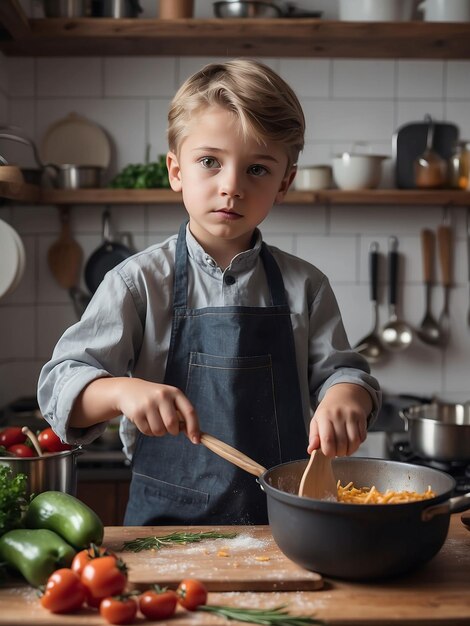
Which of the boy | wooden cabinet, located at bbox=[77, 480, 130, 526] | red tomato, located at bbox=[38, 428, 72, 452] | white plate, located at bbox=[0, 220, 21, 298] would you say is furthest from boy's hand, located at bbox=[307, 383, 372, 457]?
wooden cabinet, located at bbox=[77, 480, 130, 526]

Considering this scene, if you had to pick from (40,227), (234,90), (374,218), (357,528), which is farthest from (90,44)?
(357,528)

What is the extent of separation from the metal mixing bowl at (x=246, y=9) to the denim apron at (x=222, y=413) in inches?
50.2

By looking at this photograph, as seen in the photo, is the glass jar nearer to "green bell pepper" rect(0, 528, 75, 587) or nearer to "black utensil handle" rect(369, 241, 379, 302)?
"black utensil handle" rect(369, 241, 379, 302)

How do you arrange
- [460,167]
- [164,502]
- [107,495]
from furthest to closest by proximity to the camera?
[460,167] < [107,495] < [164,502]

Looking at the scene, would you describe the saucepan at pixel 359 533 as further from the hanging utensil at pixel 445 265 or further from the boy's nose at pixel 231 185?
the hanging utensil at pixel 445 265

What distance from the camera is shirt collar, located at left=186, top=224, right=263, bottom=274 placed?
148cm

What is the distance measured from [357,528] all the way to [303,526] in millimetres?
68

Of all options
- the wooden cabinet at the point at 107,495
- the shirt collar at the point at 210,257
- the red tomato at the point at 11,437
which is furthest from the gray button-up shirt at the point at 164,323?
the wooden cabinet at the point at 107,495

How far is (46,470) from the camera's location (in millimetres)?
1328

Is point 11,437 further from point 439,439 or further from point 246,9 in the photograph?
point 246,9

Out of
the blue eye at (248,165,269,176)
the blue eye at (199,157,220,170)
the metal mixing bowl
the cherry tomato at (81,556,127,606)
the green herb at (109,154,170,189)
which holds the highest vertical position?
the metal mixing bowl

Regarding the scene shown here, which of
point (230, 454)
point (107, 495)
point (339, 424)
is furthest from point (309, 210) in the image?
point (230, 454)

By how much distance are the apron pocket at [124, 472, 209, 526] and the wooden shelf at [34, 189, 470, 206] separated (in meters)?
1.28

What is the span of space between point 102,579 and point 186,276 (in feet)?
2.14
